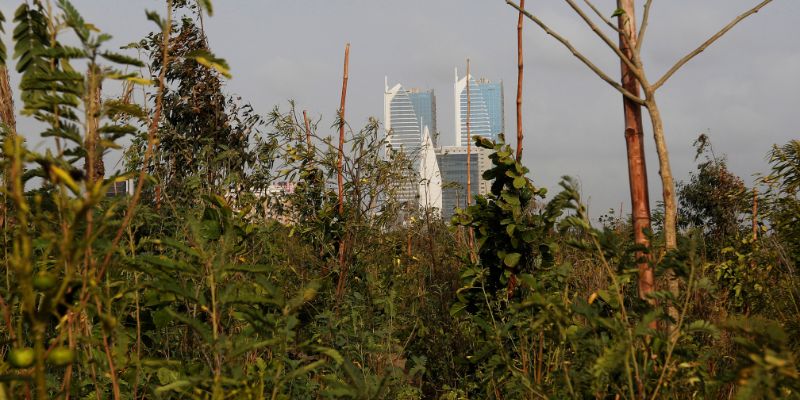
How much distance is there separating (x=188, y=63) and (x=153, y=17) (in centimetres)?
595

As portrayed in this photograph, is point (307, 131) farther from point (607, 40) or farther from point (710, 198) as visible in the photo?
point (710, 198)

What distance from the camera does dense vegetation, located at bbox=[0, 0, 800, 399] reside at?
60.2 inches

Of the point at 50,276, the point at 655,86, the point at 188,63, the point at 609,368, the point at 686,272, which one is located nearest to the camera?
the point at 50,276

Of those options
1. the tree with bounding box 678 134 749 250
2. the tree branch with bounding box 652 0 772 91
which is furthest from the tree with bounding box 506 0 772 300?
the tree with bounding box 678 134 749 250

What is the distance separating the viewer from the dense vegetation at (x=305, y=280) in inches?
60.2

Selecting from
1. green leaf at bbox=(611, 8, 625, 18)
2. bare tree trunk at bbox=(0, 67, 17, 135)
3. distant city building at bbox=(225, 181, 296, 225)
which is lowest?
distant city building at bbox=(225, 181, 296, 225)

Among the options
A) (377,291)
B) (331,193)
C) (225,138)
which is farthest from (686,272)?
(225,138)

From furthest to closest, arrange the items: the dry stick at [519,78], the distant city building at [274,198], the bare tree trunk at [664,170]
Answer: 1. the distant city building at [274,198]
2. the dry stick at [519,78]
3. the bare tree trunk at [664,170]

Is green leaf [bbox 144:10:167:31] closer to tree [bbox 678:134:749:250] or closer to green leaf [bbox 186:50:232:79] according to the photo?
green leaf [bbox 186:50:232:79]

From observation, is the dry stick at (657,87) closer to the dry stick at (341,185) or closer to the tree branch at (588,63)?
the tree branch at (588,63)

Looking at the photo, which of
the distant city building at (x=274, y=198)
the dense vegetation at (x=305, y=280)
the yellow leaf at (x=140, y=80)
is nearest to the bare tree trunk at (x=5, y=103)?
the dense vegetation at (x=305, y=280)

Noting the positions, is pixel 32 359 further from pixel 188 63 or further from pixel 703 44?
pixel 188 63

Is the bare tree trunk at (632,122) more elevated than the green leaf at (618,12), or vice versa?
the green leaf at (618,12)

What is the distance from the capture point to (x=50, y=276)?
1.28m
